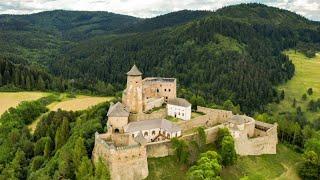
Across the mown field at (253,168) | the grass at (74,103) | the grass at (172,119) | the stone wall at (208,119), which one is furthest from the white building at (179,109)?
the grass at (74,103)

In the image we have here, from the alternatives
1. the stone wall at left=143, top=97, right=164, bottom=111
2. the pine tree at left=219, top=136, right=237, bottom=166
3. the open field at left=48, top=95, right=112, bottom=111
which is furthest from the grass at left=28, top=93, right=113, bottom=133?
the pine tree at left=219, top=136, right=237, bottom=166

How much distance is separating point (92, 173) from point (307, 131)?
65.1 metres

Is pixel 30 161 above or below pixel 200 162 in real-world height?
below

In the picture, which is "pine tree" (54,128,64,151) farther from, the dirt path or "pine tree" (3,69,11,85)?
"pine tree" (3,69,11,85)

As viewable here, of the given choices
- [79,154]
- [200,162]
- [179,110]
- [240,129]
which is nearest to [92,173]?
[79,154]

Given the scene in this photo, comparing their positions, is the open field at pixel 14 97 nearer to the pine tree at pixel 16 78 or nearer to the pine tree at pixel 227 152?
the pine tree at pixel 16 78

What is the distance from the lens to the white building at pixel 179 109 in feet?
307

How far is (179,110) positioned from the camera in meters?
94.2

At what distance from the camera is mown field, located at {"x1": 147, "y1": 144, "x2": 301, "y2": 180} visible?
79188 mm

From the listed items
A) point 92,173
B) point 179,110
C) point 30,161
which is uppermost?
point 179,110

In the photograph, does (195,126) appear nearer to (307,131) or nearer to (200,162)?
(200,162)

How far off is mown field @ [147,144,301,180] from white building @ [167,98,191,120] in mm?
13826

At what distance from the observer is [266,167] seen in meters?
92.2

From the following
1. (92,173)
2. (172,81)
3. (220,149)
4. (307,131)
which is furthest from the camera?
(307,131)
